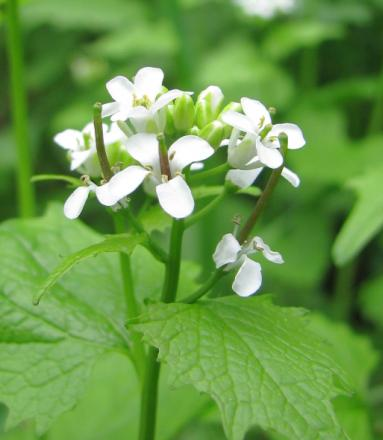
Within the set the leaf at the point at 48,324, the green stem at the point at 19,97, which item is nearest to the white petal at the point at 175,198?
the leaf at the point at 48,324

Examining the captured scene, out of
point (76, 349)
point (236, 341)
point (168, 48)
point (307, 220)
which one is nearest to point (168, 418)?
point (76, 349)

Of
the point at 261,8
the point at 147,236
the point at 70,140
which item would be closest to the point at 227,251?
the point at 147,236

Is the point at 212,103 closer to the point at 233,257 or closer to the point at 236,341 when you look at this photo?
the point at 233,257

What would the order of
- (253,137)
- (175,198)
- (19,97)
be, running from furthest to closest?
(19,97) → (253,137) → (175,198)

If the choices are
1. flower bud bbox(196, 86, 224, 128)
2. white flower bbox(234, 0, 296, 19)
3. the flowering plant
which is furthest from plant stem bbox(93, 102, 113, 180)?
white flower bbox(234, 0, 296, 19)

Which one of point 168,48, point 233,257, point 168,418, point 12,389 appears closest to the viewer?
point 233,257

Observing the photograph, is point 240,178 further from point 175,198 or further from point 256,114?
point 175,198
